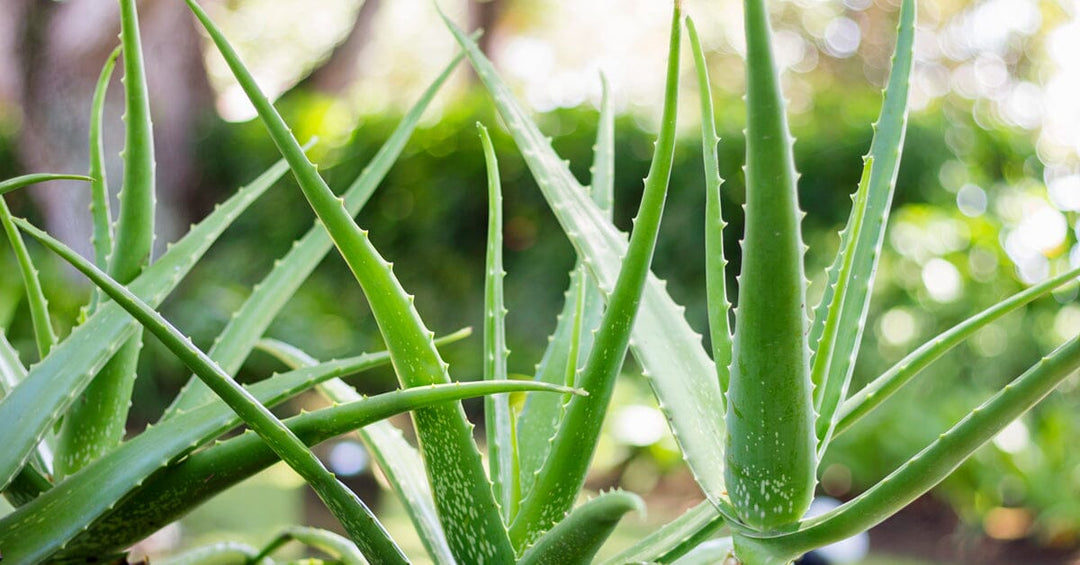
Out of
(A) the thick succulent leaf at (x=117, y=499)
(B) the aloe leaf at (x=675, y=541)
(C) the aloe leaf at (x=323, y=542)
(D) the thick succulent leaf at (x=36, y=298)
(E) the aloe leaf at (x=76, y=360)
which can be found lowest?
(B) the aloe leaf at (x=675, y=541)

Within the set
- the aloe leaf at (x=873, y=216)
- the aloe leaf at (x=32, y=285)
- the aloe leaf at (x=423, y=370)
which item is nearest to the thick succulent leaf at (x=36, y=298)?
Answer: the aloe leaf at (x=32, y=285)

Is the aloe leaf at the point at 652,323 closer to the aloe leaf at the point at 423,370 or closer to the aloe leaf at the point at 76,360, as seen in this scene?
the aloe leaf at the point at 423,370

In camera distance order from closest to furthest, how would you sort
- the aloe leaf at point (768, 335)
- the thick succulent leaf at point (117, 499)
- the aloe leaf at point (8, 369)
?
→ 1. the aloe leaf at point (768, 335)
2. the thick succulent leaf at point (117, 499)
3. the aloe leaf at point (8, 369)

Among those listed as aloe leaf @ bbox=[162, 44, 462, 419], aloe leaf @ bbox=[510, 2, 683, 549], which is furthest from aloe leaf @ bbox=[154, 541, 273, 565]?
aloe leaf @ bbox=[510, 2, 683, 549]

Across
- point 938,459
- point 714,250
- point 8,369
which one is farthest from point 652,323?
point 8,369

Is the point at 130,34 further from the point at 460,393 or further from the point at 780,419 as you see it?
the point at 780,419

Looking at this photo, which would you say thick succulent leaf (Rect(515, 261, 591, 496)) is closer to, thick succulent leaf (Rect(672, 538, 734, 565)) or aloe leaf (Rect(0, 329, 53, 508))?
thick succulent leaf (Rect(672, 538, 734, 565))

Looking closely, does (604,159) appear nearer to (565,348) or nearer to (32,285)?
(565,348)
